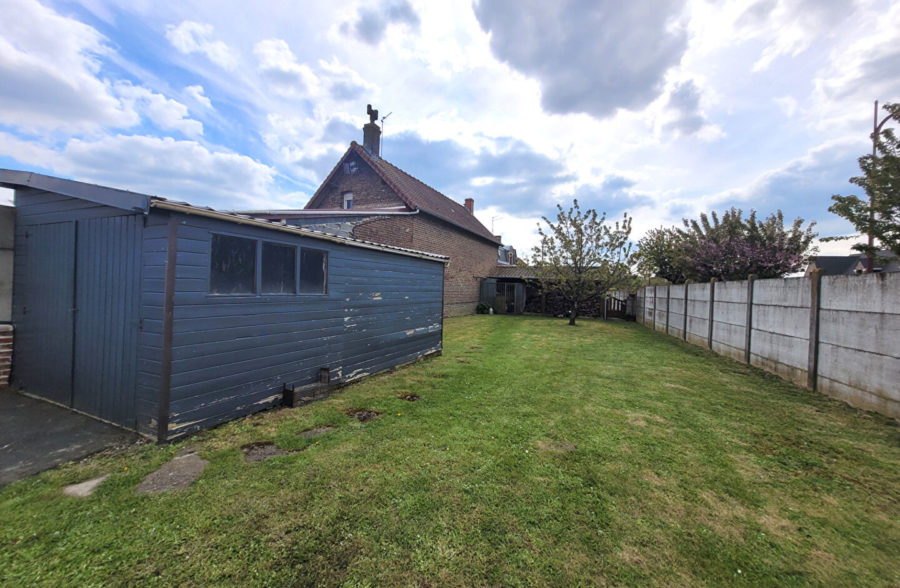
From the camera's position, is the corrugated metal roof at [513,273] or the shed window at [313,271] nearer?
the shed window at [313,271]

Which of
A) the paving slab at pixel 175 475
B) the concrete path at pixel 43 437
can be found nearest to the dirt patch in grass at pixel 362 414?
the paving slab at pixel 175 475

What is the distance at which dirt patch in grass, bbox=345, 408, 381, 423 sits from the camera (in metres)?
4.28

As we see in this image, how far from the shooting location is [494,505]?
102 inches

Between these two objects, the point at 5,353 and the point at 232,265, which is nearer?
the point at 232,265

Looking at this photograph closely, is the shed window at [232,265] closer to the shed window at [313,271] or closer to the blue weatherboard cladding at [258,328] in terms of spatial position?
the blue weatherboard cladding at [258,328]

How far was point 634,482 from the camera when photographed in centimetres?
292

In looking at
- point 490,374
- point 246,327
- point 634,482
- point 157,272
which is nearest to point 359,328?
point 246,327

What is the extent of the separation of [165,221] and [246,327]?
55.4 inches

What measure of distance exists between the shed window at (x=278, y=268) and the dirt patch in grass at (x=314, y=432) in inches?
72.5

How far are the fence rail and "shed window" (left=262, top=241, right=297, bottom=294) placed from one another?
760cm

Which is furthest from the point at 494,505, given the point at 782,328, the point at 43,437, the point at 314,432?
the point at 782,328

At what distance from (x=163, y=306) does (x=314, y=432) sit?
203 centimetres

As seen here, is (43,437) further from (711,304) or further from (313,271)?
(711,304)

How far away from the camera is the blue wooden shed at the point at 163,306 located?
139 inches
